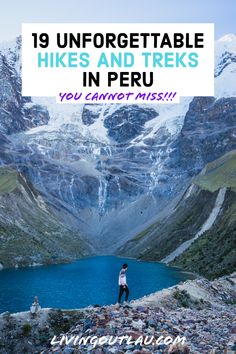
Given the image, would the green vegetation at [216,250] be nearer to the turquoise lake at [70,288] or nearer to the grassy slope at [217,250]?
the grassy slope at [217,250]

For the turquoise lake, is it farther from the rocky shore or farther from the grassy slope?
the rocky shore

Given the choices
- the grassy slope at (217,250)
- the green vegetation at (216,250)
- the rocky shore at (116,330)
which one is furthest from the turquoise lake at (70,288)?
the rocky shore at (116,330)

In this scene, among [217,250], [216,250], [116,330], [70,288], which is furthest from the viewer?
[216,250]

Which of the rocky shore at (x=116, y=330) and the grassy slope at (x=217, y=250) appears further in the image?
the grassy slope at (x=217, y=250)

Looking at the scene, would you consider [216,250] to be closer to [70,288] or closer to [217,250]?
[217,250]

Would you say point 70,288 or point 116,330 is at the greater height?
point 116,330

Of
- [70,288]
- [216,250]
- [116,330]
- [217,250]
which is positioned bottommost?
[70,288]

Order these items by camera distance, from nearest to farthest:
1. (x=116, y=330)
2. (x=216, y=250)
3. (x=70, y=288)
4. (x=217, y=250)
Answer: (x=116, y=330)
(x=70, y=288)
(x=217, y=250)
(x=216, y=250)

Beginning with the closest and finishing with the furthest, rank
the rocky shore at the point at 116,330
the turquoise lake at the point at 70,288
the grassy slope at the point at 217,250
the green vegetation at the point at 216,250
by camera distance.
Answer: the rocky shore at the point at 116,330, the turquoise lake at the point at 70,288, the green vegetation at the point at 216,250, the grassy slope at the point at 217,250

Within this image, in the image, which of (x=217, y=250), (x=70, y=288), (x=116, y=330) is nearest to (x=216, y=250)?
A: (x=217, y=250)

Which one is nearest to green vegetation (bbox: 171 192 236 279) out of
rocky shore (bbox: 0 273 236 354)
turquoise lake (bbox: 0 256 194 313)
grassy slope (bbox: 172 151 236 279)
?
grassy slope (bbox: 172 151 236 279)

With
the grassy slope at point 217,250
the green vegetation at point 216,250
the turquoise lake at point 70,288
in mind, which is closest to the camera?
the turquoise lake at point 70,288

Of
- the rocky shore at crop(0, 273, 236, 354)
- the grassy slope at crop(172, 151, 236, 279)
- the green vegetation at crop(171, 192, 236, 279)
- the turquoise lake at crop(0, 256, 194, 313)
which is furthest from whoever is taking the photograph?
the grassy slope at crop(172, 151, 236, 279)
